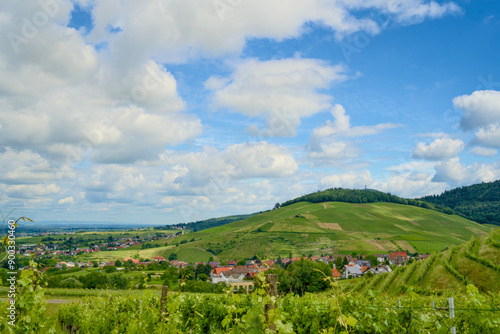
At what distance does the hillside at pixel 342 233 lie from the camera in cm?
11112

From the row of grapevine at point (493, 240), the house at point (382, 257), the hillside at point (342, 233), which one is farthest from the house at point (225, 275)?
the row of grapevine at point (493, 240)

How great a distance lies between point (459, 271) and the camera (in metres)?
23.0

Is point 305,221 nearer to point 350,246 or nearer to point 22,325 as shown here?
point 350,246

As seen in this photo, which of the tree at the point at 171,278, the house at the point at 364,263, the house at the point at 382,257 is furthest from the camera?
the house at the point at 382,257

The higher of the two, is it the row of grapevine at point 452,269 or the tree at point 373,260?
the row of grapevine at point 452,269

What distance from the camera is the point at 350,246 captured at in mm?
112688

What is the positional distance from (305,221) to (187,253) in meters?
55.2

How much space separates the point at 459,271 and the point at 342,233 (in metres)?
106

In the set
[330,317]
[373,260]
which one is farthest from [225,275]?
[330,317]

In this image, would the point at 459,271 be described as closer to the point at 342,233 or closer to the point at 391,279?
the point at 391,279

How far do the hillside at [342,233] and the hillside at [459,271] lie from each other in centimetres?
7786

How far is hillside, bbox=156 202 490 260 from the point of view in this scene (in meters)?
111

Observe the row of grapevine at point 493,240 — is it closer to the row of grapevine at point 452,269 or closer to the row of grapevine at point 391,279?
the row of grapevine at point 452,269

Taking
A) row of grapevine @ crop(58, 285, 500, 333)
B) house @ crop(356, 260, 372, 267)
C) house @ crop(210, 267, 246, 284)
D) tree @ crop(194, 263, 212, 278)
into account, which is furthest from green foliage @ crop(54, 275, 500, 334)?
house @ crop(356, 260, 372, 267)
